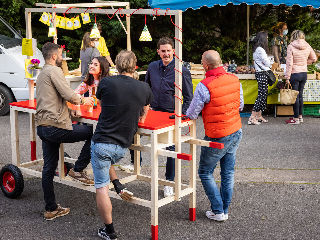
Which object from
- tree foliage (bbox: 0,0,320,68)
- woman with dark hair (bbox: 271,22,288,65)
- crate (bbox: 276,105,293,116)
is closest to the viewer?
crate (bbox: 276,105,293,116)

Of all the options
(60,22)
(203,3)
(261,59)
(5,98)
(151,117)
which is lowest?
(5,98)

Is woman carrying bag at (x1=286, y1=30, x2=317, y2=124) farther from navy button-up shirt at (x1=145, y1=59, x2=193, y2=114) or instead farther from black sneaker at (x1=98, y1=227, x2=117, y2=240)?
black sneaker at (x1=98, y1=227, x2=117, y2=240)

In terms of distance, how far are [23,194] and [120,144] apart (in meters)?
2.04

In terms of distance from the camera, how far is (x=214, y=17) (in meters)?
15.1

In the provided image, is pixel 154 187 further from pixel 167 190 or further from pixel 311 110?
pixel 311 110

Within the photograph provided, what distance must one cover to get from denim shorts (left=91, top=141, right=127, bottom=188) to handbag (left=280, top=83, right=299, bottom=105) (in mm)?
6038

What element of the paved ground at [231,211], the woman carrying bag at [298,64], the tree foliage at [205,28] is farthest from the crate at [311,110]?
the tree foliage at [205,28]

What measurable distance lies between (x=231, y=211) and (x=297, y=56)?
17.3 feet

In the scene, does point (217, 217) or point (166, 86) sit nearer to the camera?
point (217, 217)

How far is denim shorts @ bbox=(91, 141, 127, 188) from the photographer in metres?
4.69

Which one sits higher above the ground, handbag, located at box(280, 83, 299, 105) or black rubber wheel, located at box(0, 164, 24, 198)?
handbag, located at box(280, 83, 299, 105)

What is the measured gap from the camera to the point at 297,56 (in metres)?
9.98

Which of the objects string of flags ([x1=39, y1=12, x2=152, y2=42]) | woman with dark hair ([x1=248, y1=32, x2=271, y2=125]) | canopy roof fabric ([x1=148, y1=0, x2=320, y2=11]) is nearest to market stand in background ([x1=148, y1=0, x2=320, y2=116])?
canopy roof fabric ([x1=148, y1=0, x2=320, y2=11])

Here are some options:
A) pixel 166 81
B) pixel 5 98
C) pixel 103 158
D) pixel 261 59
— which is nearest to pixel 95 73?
pixel 166 81
